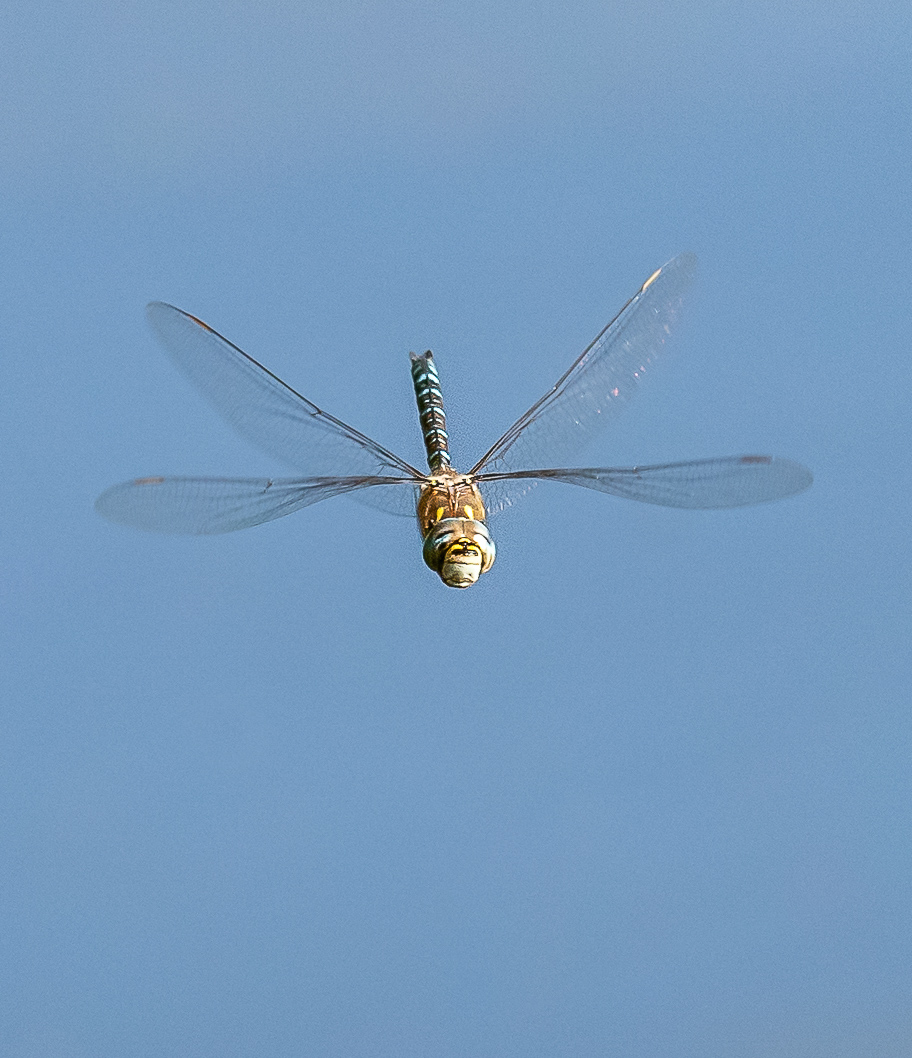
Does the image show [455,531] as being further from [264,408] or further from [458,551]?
[264,408]

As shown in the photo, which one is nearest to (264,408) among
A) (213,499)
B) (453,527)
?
(213,499)

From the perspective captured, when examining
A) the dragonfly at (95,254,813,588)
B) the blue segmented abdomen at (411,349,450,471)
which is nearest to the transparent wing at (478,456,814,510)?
the dragonfly at (95,254,813,588)

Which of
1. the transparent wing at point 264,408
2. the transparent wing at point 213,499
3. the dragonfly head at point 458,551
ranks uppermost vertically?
the transparent wing at point 264,408

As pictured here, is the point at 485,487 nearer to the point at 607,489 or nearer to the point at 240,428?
the point at 607,489

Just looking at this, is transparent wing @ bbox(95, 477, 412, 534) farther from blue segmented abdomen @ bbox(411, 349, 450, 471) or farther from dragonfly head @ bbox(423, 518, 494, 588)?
blue segmented abdomen @ bbox(411, 349, 450, 471)

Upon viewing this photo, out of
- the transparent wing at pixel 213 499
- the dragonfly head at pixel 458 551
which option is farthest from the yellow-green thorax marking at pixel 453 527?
the transparent wing at pixel 213 499

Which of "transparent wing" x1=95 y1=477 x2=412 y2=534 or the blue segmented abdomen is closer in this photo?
"transparent wing" x1=95 y1=477 x2=412 y2=534

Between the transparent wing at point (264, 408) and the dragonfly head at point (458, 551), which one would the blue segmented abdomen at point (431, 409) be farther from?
the dragonfly head at point (458, 551)
